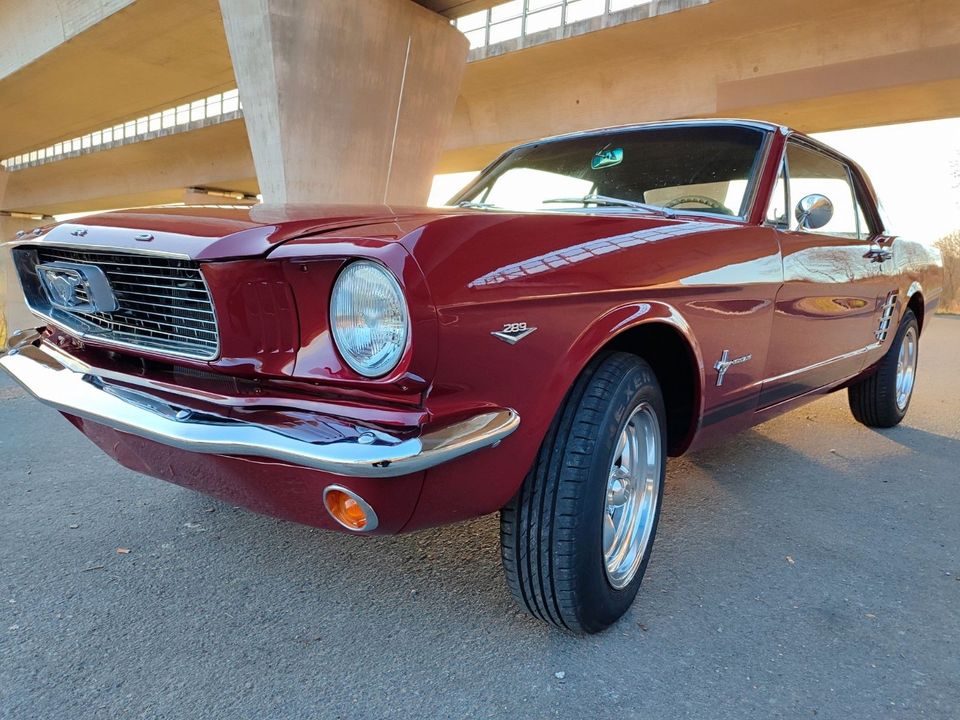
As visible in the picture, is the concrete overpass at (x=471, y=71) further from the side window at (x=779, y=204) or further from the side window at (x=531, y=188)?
the side window at (x=779, y=204)

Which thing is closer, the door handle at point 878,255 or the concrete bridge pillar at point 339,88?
the door handle at point 878,255

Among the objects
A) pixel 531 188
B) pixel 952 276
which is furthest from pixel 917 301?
pixel 952 276

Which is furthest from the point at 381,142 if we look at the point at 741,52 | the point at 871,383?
the point at 871,383

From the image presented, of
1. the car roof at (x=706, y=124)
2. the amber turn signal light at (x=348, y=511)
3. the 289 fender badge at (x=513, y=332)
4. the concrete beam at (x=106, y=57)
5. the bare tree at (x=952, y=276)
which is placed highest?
the concrete beam at (x=106, y=57)

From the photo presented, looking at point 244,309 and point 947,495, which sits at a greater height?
point 244,309

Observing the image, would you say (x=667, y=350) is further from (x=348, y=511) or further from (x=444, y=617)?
(x=348, y=511)

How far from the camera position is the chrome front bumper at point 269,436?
55.1 inches

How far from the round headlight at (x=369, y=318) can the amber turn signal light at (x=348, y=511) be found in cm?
28

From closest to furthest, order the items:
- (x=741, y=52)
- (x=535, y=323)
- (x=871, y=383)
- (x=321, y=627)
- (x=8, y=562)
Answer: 1. (x=535, y=323)
2. (x=321, y=627)
3. (x=8, y=562)
4. (x=871, y=383)
5. (x=741, y=52)

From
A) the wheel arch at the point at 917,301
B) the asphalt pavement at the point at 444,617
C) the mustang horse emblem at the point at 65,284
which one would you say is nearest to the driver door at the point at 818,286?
the asphalt pavement at the point at 444,617

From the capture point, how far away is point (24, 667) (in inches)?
68.9

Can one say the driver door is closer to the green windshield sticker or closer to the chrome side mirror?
the chrome side mirror

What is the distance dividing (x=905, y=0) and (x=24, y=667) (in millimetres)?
11232

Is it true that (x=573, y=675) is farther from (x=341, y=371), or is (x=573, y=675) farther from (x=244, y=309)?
(x=244, y=309)
